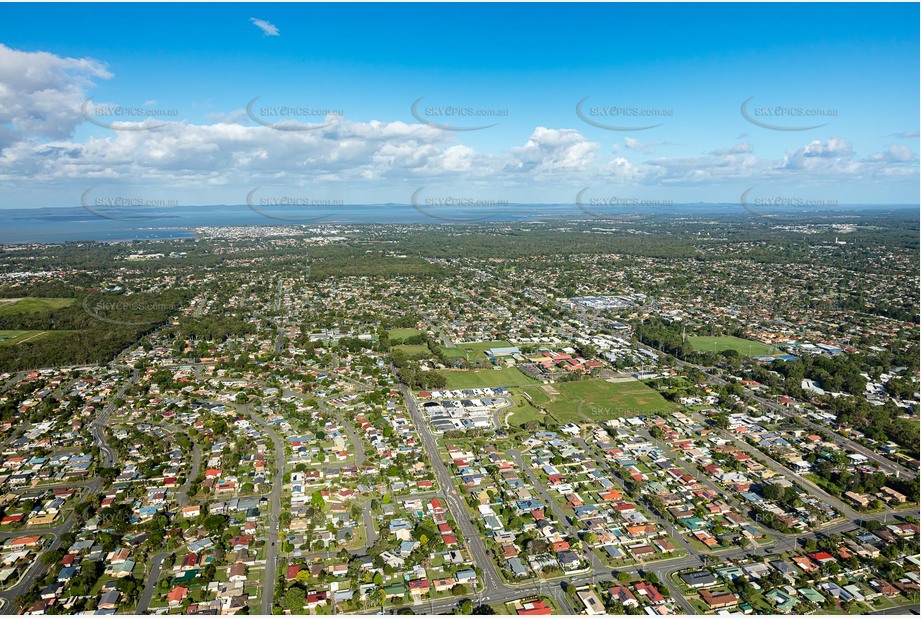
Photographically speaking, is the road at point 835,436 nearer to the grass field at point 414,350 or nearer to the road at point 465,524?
the road at point 465,524

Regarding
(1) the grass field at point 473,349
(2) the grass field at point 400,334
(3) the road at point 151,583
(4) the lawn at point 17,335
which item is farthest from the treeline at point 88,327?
(3) the road at point 151,583

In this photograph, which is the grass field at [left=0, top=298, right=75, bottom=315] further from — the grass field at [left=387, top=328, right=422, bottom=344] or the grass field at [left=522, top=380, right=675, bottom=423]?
the grass field at [left=522, top=380, right=675, bottom=423]

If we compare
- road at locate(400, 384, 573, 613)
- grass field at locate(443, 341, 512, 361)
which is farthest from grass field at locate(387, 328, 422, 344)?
road at locate(400, 384, 573, 613)

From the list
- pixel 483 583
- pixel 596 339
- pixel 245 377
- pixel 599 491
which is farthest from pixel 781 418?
pixel 245 377

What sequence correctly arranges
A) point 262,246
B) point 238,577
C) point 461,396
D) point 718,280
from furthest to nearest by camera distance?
point 262,246
point 718,280
point 461,396
point 238,577

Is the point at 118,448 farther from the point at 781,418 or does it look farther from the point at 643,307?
the point at 643,307
